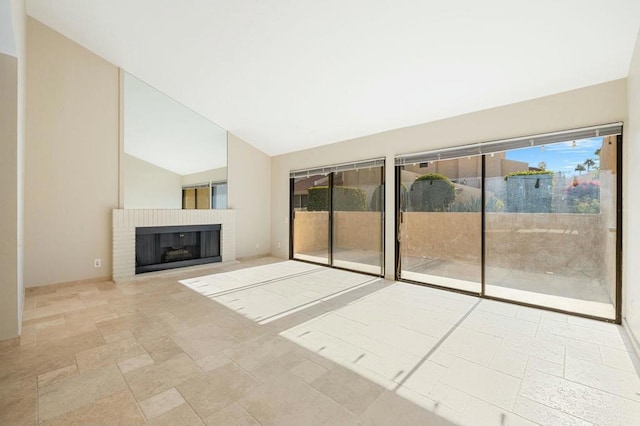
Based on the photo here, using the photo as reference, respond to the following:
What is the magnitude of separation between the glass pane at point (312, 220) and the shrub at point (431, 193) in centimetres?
193

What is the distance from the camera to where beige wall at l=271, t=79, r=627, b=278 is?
9.54 ft

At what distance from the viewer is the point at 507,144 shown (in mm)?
3453

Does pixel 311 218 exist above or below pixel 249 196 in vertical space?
below

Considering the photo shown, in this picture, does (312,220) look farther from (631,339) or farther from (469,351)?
(631,339)

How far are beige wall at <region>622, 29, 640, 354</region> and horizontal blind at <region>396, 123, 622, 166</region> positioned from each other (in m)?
0.18

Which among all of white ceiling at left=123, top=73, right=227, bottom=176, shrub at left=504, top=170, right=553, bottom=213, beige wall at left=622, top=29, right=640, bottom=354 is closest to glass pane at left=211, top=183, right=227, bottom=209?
white ceiling at left=123, top=73, right=227, bottom=176

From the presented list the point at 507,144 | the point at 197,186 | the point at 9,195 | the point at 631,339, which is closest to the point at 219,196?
the point at 197,186

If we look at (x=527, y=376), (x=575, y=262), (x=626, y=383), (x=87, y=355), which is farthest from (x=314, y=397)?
(x=575, y=262)

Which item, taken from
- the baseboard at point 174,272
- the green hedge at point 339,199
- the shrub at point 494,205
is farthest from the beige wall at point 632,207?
the baseboard at point 174,272

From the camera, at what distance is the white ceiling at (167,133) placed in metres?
4.68

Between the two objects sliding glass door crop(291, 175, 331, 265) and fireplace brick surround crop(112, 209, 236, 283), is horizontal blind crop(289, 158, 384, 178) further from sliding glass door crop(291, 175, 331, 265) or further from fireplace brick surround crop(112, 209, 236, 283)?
fireplace brick surround crop(112, 209, 236, 283)

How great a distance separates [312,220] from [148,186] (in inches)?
124

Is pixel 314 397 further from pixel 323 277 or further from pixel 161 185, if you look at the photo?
pixel 161 185

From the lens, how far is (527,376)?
1.97m
